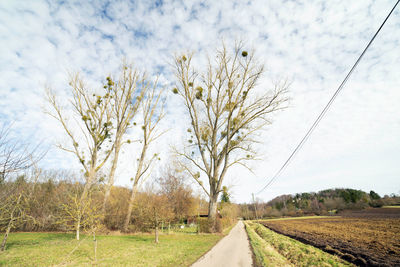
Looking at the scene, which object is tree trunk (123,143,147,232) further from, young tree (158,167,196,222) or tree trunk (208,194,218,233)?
tree trunk (208,194,218,233)

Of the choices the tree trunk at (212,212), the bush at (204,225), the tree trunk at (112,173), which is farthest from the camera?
the bush at (204,225)

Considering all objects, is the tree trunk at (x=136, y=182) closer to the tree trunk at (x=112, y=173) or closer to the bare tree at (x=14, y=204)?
the tree trunk at (x=112, y=173)

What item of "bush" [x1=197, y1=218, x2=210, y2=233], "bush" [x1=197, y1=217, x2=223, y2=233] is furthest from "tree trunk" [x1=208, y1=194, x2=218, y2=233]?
"bush" [x1=197, y1=218, x2=210, y2=233]

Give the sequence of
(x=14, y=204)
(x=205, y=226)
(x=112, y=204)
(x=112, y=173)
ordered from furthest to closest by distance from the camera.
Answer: (x=112, y=204), (x=112, y=173), (x=205, y=226), (x=14, y=204)

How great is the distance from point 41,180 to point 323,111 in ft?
104

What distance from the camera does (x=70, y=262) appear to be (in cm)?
714

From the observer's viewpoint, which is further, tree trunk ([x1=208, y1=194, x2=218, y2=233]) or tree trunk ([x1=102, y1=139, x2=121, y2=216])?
tree trunk ([x1=102, y1=139, x2=121, y2=216])

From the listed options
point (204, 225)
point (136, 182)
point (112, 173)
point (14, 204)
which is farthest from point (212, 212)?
point (14, 204)

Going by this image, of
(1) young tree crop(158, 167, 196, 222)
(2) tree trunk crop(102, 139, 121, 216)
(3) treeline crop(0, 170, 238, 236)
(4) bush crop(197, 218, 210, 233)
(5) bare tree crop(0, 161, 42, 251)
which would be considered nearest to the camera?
(5) bare tree crop(0, 161, 42, 251)

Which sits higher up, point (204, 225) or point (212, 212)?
point (212, 212)

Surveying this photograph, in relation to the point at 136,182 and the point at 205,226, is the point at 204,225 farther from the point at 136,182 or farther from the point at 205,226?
the point at 136,182

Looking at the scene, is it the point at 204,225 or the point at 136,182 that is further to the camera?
the point at 136,182

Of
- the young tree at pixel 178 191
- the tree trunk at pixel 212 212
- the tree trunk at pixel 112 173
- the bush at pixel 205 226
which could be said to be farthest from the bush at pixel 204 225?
the tree trunk at pixel 112 173

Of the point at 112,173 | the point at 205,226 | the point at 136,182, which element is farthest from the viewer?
the point at 136,182
